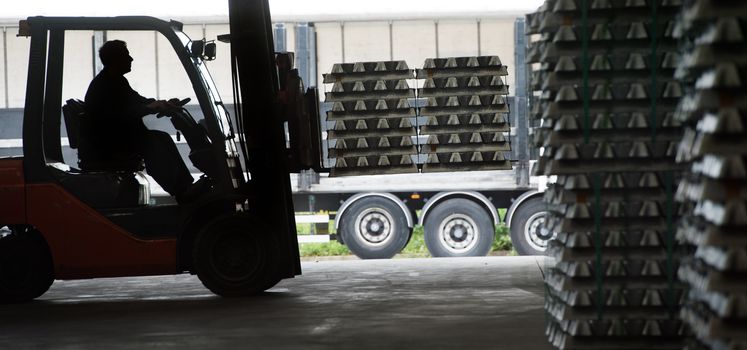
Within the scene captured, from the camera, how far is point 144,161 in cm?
824

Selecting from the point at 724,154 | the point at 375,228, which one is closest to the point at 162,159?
the point at 724,154

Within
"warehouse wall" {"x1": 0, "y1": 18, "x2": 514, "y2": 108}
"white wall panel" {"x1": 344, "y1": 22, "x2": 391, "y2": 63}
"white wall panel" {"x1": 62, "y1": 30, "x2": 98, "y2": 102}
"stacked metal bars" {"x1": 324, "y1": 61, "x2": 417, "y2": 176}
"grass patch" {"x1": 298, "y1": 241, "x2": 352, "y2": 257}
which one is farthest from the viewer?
"grass patch" {"x1": 298, "y1": 241, "x2": 352, "y2": 257}

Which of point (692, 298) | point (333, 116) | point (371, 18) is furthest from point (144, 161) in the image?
point (371, 18)

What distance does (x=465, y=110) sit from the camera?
10.6m

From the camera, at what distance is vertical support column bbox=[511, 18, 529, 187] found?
1392 cm

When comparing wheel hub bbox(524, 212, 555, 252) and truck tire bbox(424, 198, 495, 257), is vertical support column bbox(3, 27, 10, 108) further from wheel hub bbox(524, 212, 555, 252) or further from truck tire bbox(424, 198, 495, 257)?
wheel hub bbox(524, 212, 555, 252)

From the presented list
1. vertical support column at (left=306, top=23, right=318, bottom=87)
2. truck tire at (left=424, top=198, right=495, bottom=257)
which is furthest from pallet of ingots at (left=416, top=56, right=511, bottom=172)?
vertical support column at (left=306, top=23, right=318, bottom=87)

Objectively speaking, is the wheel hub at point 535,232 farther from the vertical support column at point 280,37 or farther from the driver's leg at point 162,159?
the driver's leg at point 162,159

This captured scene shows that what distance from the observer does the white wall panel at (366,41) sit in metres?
14.0

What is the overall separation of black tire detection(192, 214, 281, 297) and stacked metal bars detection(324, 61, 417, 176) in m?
1.69

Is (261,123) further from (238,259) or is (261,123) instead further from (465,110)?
(465,110)

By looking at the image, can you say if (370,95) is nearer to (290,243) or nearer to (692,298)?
(290,243)

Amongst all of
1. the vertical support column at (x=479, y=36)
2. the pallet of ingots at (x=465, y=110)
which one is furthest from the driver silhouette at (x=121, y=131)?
the vertical support column at (x=479, y=36)

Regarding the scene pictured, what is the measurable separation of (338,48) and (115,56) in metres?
6.18
